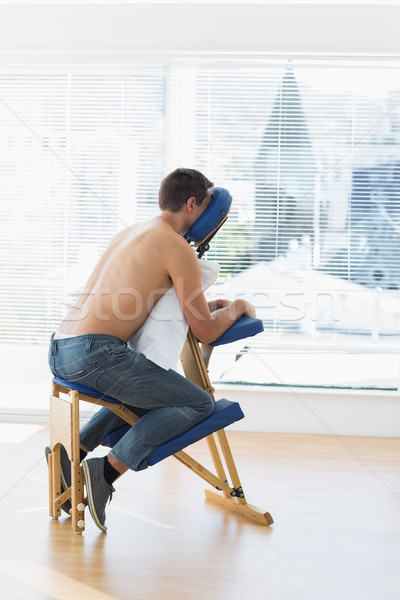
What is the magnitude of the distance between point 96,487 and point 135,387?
0.32 m

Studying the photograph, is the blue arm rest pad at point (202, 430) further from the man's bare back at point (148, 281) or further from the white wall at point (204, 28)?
the white wall at point (204, 28)

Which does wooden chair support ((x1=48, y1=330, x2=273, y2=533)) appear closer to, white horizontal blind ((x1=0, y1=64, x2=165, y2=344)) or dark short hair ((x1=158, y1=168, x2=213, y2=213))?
dark short hair ((x1=158, y1=168, x2=213, y2=213))

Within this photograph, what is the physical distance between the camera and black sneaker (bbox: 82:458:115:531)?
200 centimetres

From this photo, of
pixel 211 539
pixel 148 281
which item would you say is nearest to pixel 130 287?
pixel 148 281

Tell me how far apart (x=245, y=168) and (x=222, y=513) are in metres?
1.95

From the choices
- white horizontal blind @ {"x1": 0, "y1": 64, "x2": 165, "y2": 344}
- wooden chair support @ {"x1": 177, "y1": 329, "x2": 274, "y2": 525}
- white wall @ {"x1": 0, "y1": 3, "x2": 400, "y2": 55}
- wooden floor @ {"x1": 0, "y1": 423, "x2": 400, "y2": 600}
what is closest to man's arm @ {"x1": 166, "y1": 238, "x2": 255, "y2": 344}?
wooden chair support @ {"x1": 177, "y1": 329, "x2": 274, "y2": 525}

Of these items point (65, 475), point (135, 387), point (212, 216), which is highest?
point (212, 216)

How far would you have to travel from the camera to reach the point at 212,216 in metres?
2.13

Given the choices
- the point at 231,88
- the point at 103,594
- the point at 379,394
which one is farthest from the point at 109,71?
the point at 103,594

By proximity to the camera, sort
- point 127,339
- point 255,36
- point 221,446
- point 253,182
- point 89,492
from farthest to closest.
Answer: point 253,182, point 255,36, point 221,446, point 127,339, point 89,492

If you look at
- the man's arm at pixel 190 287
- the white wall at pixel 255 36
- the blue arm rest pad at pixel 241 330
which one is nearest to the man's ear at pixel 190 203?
the man's arm at pixel 190 287

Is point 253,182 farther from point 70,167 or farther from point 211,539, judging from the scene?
point 211,539

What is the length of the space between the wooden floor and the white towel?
0.54m

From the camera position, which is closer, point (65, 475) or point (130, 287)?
point (130, 287)
